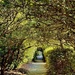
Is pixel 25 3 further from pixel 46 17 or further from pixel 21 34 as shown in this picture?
pixel 21 34

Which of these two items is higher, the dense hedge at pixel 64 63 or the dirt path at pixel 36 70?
the dense hedge at pixel 64 63

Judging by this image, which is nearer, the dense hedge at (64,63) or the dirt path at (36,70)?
the dense hedge at (64,63)

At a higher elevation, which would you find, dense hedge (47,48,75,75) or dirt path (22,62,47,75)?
dense hedge (47,48,75,75)

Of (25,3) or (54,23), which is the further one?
(54,23)

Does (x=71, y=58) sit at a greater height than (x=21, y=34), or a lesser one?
lesser

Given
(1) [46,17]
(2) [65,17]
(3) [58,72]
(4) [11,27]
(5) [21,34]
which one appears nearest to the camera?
(2) [65,17]

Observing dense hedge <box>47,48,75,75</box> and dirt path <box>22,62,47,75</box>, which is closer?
dense hedge <box>47,48,75,75</box>

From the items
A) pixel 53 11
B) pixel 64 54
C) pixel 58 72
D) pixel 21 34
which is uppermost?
pixel 53 11

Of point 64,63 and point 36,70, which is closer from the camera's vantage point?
point 64,63

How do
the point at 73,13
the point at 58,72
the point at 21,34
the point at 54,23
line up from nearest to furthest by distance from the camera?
the point at 73,13
the point at 54,23
the point at 21,34
the point at 58,72

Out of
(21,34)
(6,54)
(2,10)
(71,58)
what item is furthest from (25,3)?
(6,54)

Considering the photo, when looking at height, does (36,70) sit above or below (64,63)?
below

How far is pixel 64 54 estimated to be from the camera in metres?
13.0

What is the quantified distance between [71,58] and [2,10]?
17.5 feet
